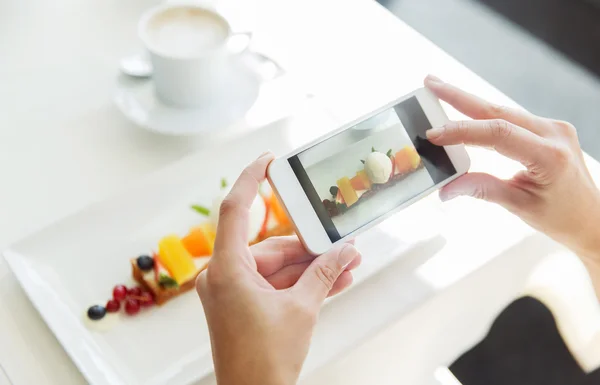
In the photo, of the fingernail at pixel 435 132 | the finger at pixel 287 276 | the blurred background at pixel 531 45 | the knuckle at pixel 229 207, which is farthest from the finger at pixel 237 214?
the blurred background at pixel 531 45

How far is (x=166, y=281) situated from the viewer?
675 millimetres

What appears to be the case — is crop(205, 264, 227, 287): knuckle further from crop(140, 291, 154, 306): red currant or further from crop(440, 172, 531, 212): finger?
crop(440, 172, 531, 212): finger

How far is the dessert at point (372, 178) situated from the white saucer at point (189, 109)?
272mm

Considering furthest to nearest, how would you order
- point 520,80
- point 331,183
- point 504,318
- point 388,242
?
point 520,80 → point 504,318 → point 388,242 → point 331,183

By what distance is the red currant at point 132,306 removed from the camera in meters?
0.66

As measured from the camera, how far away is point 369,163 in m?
0.65

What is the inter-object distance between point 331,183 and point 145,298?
0.82 feet

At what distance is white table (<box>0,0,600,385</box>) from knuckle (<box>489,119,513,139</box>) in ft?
0.50

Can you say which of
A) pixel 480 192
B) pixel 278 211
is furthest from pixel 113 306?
pixel 480 192

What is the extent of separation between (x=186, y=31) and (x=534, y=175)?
0.52m

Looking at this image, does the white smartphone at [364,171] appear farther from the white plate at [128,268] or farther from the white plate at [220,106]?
the white plate at [220,106]

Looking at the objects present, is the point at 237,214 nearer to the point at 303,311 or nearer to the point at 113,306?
the point at 303,311

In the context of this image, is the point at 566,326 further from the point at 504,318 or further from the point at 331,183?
the point at 331,183

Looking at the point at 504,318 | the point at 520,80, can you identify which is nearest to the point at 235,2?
the point at 504,318
